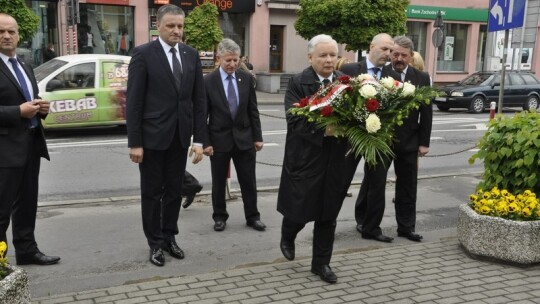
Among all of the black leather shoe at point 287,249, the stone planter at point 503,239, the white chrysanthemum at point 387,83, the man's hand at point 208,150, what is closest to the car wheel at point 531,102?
the stone planter at point 503,239

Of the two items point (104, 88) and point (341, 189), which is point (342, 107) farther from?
point (104, 88)

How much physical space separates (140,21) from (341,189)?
69.7 feet

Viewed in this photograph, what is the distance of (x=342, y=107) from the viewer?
4.18 meters

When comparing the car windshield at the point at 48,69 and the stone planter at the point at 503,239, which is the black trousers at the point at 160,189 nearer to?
the stone planter at the point at 503,239

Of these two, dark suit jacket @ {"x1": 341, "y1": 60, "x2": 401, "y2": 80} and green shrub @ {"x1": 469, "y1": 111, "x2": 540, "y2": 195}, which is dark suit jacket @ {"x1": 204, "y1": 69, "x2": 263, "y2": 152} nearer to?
dark suit jacket @ {"x1": 341, "y1": 60, "x2": 401, "y2": 80}

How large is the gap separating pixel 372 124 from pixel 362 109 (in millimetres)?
156

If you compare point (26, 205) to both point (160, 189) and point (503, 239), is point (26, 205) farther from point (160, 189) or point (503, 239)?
point (503, 239)

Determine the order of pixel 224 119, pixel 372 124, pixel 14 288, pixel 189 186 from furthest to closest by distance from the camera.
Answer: pixel 189 186
pixel 224 119
pixel 372 124
pixel 14 288

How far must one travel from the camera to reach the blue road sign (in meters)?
7.39

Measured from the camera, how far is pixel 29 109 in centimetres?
438

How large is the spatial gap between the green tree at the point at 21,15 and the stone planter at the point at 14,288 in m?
14.7

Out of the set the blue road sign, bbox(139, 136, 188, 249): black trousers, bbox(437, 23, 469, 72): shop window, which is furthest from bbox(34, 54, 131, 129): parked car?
bbox(437, 23, 469, 72): shop window

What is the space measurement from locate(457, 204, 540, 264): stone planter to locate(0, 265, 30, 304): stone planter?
146 inches

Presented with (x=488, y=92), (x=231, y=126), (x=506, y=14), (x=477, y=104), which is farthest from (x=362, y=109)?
(x=488, y=92)
